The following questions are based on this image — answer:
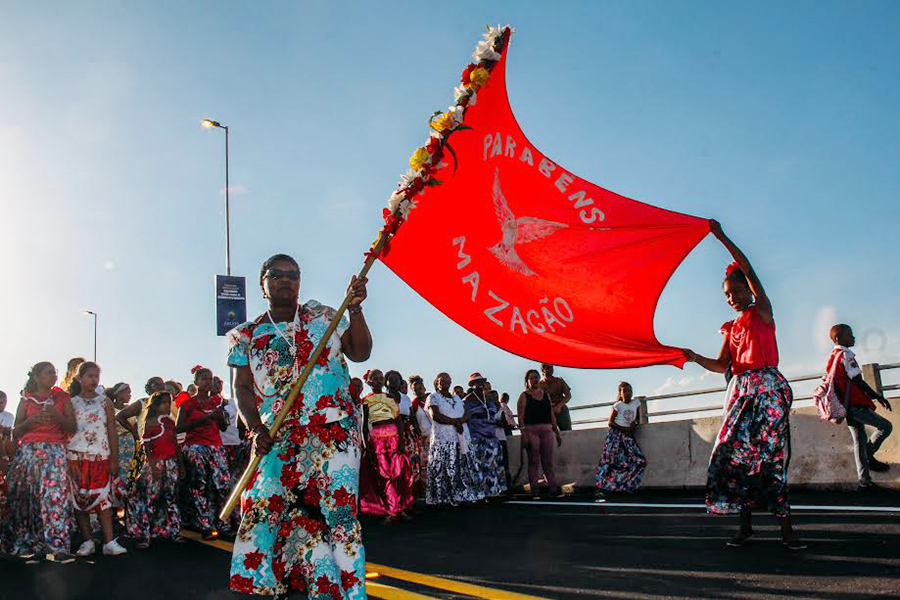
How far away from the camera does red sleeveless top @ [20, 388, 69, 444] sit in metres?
8.06

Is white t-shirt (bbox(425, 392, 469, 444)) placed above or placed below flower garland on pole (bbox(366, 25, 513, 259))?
below

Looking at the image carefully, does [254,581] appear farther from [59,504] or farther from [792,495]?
[792,495]

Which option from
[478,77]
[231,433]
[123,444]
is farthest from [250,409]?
[123,444]

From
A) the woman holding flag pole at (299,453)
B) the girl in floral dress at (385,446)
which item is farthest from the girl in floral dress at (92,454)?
the woman holding flag pole at (299,453)

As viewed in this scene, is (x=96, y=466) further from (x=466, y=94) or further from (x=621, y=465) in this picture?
(x=621, y=465)

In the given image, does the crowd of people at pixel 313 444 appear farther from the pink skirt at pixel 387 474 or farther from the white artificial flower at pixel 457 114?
the white artificial flower at pixel 457 114

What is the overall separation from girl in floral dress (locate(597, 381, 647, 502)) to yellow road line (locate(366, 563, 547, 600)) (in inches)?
277

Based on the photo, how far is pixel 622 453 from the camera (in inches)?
497

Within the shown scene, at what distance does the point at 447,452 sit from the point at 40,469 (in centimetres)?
581

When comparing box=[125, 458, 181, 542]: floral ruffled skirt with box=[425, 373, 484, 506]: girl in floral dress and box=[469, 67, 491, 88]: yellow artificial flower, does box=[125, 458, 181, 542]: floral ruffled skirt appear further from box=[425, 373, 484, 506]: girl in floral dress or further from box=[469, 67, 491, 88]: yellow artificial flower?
box=[469, 67, 491, 88]: yellow artificial flower

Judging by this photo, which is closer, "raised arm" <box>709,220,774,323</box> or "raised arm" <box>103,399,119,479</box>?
"raised arm" <box>709,220,774,323</box>

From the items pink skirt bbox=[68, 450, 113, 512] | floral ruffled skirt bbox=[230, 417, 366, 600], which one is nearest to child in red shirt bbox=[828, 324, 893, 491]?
floral ruffled skirt bbox=[230, 417, 366, 600]

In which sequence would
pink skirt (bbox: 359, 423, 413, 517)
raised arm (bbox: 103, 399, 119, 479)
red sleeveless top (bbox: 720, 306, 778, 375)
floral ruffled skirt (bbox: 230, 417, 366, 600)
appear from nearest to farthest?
floral ruffled skirt (bbox: 230, 417, 366, 600) < red sleeveless top (bbox: 720, 306, 778, 375) < raised arm (bbox: 103, 399, 119, 479) < pink skirt (bbox: 359, 423, 413, 517)

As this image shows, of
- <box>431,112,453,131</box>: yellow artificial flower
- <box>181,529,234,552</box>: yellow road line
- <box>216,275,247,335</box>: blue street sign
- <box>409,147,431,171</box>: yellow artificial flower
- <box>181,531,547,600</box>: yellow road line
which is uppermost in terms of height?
<box>216,275,247,335</box>: blue street sign
